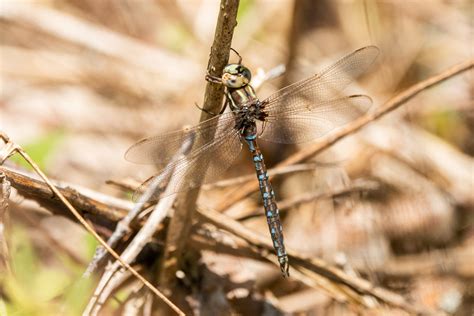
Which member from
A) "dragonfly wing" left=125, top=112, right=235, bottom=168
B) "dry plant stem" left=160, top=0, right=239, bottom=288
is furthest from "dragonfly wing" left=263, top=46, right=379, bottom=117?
"dry plant stem" left=160, top=0, right=239, bottom=288

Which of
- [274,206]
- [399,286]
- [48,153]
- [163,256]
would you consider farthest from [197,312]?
[399,286]

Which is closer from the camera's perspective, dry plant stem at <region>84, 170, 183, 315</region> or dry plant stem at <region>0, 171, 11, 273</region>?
dry plant stem at <region>0, 171, 11, 273</region>

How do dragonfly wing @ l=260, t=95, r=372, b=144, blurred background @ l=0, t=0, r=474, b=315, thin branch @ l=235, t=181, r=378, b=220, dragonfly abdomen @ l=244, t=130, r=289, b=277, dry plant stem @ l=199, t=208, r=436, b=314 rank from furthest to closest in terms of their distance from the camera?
blurred background @ l=0, t=0, r=474, b=315
thin branch @ l=235, t=181, r=378, b=220
dragonfly wing @ l=260, t=95, r=372, b=144
dry plant stem @ l=199, t=208, r=436, b=314
dragonfly abdomen @ l=244, t=130, r=289, b=277

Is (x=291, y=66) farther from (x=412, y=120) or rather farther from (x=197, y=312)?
(x=197, y=312)

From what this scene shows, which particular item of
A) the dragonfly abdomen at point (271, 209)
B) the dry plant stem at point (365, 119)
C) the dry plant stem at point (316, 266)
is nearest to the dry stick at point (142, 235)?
the dry plant stem at point (316, 266)

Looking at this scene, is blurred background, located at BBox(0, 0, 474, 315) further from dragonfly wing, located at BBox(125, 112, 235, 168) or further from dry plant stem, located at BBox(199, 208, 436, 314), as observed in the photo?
dragonfly wing, located at BBox(125, 112, 235, 168)

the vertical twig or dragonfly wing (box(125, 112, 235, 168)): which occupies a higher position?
dragonfly wing (box(125, 112, 235, 168))
